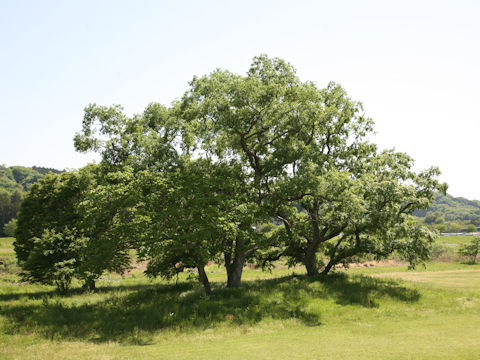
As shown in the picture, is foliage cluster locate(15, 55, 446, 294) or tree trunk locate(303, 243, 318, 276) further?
tree trunk locate(303, 243, 318, 276)

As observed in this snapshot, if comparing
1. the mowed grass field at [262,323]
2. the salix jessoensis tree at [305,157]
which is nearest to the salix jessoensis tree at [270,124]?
the salix jessoensis tree at [305,157]

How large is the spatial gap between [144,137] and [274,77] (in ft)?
40.0

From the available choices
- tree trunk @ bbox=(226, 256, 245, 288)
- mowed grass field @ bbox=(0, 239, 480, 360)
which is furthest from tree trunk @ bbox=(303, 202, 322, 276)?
tree trunk @ bbox=(226, 256, 245, 288)

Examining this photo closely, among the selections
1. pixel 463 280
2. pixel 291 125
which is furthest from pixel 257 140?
pixel 463 280

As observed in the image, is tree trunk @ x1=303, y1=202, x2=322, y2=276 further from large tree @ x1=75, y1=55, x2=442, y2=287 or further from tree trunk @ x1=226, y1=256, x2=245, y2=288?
tree trunk @ x1=226, y1=256, x2=245, y2=288

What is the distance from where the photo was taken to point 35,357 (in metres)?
16.0

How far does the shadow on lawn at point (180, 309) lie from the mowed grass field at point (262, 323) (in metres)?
0.07

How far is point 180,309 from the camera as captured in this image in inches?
936

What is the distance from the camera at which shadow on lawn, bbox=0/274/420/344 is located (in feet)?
70.4

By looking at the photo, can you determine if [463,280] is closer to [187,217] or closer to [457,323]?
[457,323]

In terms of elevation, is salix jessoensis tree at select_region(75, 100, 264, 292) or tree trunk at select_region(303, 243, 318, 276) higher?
salix jessoensis tree at select_region(75, 100, 264, 292)

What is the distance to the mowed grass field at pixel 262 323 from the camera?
15.6 m

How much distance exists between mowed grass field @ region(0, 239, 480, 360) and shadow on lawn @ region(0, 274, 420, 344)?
0.23 feet

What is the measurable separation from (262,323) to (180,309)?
5.90m
